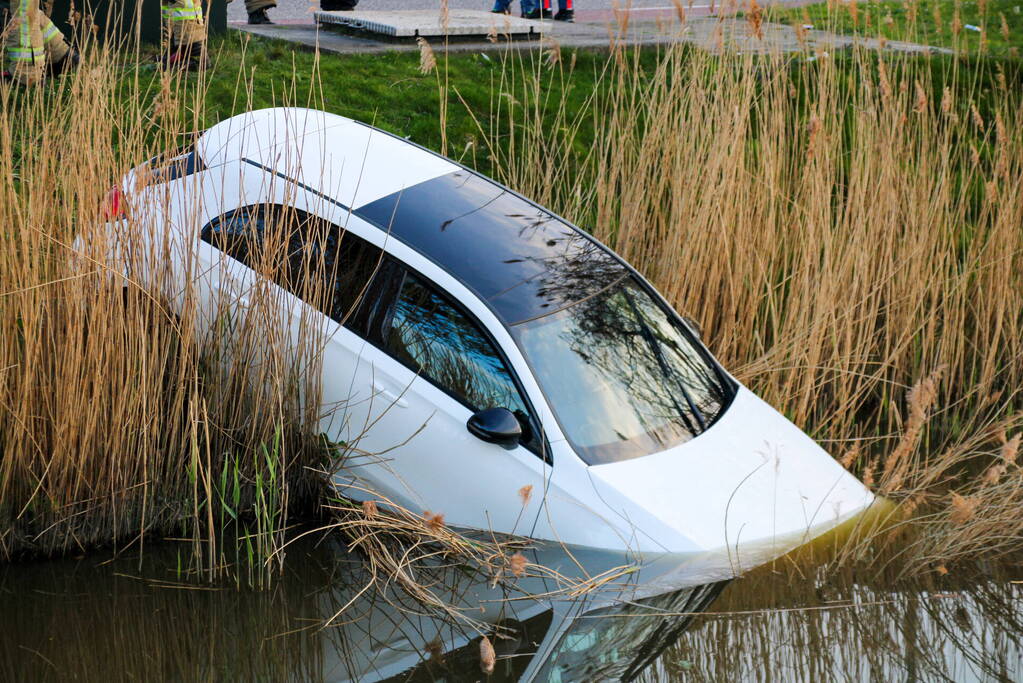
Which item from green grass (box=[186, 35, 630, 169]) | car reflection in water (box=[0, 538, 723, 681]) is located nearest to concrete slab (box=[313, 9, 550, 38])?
green grass (box=[186, 35, 630, 169])

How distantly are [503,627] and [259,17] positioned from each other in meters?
8.29

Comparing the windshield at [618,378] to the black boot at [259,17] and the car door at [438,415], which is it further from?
the black boot at [259,17]

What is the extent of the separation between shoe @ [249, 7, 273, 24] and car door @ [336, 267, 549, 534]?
7.03 m

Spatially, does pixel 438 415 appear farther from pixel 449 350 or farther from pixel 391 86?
pixel 391 86

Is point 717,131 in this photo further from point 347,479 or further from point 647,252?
point 347,479

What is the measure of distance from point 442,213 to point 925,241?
2.65m

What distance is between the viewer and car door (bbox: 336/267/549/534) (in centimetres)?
420

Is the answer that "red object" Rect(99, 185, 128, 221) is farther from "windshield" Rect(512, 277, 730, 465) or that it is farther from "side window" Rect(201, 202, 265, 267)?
"windshield" Rect(512, 277, 730, 465)

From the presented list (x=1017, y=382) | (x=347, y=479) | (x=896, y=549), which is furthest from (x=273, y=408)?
(x=1017, y=382)

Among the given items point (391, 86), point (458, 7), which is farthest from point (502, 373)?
point (458, 7)

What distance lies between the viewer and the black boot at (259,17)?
423 inches

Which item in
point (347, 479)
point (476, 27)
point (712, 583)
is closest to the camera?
point (712, 583)

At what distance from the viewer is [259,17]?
10797 mm

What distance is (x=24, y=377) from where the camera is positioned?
4156 millimetres
